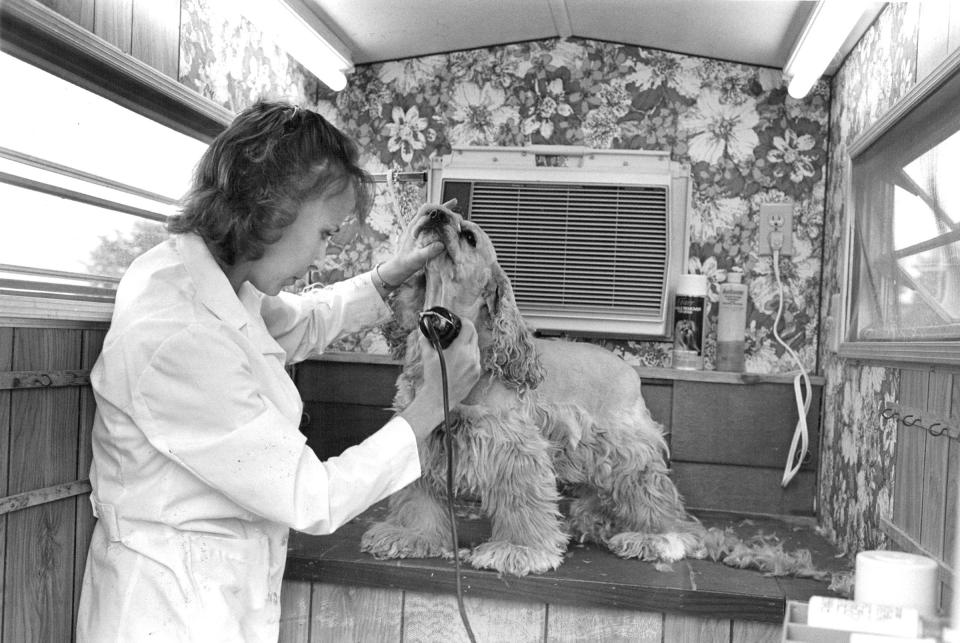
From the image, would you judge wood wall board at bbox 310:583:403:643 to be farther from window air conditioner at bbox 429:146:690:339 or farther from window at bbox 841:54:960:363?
window at bbox 841:54:960:363

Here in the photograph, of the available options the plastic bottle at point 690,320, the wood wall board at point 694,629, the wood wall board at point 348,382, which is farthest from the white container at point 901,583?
the wood wall board at point 348,382

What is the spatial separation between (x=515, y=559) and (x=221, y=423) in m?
0.78

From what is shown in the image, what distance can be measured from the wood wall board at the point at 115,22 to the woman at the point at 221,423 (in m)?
0.40

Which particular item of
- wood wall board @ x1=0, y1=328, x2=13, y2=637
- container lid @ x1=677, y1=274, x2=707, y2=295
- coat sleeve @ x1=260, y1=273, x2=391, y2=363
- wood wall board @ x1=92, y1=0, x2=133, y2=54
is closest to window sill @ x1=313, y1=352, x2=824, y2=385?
container lid @ x1=677, y1=274, x2=707, y2=295

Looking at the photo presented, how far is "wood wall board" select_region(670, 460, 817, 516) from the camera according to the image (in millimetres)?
2574

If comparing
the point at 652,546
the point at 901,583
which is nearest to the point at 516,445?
the point at 652,546

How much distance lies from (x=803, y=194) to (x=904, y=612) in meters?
2.03

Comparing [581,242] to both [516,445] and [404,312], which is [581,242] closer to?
[404,312]

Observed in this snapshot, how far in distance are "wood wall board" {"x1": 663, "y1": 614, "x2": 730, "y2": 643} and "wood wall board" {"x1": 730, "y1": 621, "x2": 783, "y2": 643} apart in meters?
0.02

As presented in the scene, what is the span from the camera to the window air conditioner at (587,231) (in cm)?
268

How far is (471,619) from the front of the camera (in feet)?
6.22

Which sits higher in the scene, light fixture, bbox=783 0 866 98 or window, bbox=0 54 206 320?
light fixture, bbox=783 0 866 98

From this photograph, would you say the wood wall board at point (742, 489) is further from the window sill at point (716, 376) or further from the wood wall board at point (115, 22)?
the wood wall board at point (115, 22)

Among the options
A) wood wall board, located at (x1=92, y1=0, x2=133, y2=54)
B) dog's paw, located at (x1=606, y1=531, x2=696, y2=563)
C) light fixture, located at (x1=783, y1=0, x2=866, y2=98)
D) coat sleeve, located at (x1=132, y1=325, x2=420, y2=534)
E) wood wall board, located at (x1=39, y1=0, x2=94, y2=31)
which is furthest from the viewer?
dog's paw, located at (x1=606, y1=531, x2=696, y2=563)
